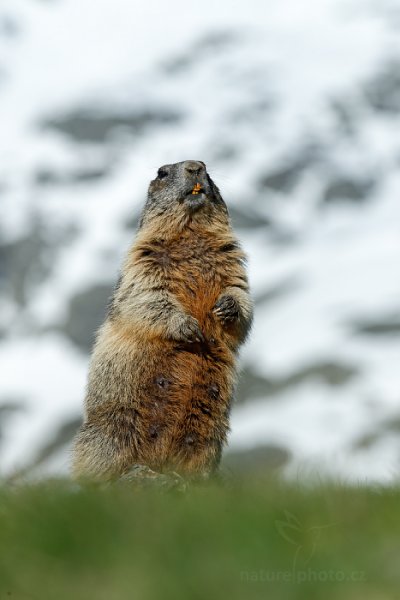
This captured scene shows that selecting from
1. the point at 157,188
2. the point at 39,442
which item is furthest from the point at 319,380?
the point at 157,188

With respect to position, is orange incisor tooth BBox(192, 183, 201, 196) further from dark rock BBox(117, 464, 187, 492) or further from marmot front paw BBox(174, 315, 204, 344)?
dark rock BBox(117, 464, 187, 492)

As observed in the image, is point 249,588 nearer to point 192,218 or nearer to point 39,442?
point 192,218

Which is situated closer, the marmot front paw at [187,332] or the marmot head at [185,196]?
the marmot front paw at [187,332]

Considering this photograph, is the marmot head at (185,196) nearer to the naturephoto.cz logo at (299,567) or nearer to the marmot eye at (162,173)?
the marmot eye at (162,173)

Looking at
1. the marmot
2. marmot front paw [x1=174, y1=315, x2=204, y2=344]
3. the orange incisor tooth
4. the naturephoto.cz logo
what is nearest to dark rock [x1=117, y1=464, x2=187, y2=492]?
the marmot

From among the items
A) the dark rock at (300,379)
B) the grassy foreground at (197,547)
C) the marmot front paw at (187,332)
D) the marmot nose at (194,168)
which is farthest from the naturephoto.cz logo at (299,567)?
the dark rock at (300,379)

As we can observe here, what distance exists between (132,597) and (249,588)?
1.90ft

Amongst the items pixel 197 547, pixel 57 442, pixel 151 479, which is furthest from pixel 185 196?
pixel 57 442

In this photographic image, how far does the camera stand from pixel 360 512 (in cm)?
744

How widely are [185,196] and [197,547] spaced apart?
8226 mm

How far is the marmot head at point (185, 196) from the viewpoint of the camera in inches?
549

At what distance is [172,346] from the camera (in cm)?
1248

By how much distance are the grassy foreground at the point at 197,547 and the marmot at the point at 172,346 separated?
12.2 ft

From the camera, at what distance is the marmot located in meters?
11.9
